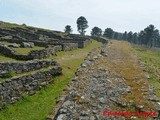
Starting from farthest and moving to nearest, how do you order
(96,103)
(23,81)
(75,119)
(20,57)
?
(20,57), (23,81), (96,103), (75,119)

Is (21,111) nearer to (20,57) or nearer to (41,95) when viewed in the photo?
(41,95)

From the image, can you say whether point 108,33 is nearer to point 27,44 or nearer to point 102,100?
point 27,44

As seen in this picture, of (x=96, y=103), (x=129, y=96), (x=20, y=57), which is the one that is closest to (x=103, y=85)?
(x=129, y=96)

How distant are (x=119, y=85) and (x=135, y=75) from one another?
191 inches

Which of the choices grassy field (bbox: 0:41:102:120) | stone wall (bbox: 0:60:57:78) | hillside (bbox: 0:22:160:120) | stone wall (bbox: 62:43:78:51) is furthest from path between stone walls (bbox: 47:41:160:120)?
stone wall (bbox: 62:43:78:51)

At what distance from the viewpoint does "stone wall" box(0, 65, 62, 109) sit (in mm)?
18605

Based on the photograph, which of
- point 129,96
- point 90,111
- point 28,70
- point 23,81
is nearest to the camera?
point 90,111

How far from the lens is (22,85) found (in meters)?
20.5

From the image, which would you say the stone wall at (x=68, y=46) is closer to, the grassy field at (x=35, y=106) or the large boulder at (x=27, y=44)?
the large boulder at (x=27, y=44)

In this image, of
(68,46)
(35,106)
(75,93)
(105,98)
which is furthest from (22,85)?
(68,46)

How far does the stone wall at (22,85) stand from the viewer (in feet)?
61.0

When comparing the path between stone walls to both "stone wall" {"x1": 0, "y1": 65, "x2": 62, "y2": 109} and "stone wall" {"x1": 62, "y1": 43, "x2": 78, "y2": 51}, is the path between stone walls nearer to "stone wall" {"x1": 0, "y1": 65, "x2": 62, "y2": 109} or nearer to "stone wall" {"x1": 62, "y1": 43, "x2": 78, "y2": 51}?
"stone wall" {"x1": 0, "y1": 65, "x2": 62, "y2": 109}

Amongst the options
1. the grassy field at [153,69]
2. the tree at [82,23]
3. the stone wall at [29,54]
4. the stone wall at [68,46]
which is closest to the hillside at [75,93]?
the grassy field at [153,69]

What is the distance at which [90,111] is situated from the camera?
14.4m
